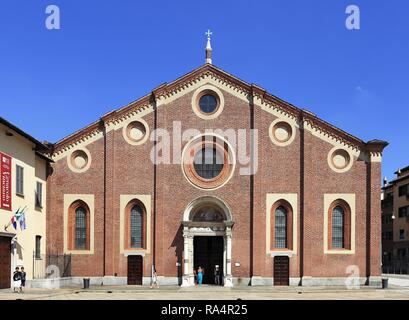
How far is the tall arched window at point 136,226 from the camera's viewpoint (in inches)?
1463

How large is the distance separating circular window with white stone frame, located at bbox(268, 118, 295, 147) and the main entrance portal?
615 cm

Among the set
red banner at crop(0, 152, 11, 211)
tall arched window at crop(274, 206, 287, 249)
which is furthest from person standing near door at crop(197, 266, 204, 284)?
red banner at crop(0, 152, 11, 211)

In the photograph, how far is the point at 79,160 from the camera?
3784 centimetres

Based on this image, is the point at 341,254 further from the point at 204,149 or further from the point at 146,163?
the point at 146,163

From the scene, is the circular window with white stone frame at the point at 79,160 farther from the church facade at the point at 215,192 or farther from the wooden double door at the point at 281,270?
the wooden double door at the point at 281,270

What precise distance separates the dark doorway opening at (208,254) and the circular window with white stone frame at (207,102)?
913 cm

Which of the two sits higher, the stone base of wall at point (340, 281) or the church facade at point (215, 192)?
the church facade at point (215, 192)

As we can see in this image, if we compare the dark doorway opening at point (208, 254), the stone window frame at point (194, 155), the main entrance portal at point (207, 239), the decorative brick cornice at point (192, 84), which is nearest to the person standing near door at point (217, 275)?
the main entrance portal at point (207, 239)

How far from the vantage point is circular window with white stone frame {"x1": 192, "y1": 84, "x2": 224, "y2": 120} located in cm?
3766

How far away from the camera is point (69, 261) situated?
122 feet

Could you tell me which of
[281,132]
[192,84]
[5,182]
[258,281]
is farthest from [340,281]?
[5,182]

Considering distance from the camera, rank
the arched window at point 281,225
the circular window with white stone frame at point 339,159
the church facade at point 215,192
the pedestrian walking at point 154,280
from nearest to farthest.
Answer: the pedestrian walking at point 154,280 → the church facade at point 215,192 → the arched window at point 281,225 → the circular window with white stone frame at point 339,159

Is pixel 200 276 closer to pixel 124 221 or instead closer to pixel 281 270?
pixel 281 270

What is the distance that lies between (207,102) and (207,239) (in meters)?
10.2
